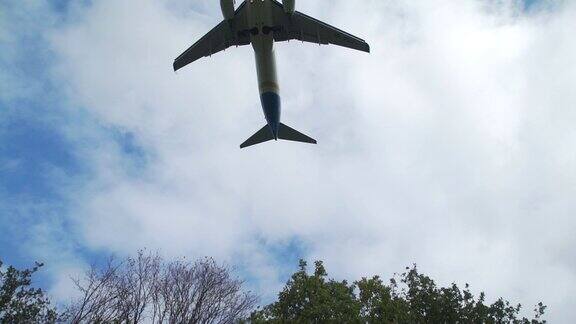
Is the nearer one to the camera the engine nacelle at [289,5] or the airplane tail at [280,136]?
the engine nacelle at [289,5]

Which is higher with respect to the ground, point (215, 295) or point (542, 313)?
point (542, 313)

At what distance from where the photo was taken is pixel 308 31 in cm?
2064

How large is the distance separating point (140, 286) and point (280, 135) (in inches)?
421

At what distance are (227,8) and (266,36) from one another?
91.6 inches

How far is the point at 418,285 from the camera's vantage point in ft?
82.5

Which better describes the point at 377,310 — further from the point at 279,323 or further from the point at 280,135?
the point at 280,135

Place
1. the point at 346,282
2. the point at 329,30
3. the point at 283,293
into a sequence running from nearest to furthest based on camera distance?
the point at 329,30, the point at 283,293, the point at 346,282

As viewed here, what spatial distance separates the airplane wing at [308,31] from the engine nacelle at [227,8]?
90.4 inches

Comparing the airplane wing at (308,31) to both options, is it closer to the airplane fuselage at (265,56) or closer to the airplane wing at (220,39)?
the airplane fuselage at (265,56)

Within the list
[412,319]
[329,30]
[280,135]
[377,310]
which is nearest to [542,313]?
[412,319]

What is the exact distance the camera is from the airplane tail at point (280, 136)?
2305cm

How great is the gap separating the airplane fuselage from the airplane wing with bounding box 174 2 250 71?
0.78m

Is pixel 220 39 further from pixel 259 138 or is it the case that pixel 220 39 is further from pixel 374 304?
pixel 374 304

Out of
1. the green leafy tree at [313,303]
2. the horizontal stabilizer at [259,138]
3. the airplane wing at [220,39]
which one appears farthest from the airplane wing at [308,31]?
the green leafy tree at [313,303]
